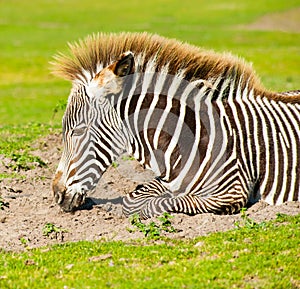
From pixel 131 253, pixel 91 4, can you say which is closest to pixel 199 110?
pixel 131 253

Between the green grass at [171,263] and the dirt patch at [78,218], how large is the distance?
0.36 meters

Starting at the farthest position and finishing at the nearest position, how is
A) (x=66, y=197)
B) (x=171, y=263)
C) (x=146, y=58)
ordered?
(x=146, y=58)
(x=66, y=197)
(x=171, y=263)

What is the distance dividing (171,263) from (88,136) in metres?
2.53

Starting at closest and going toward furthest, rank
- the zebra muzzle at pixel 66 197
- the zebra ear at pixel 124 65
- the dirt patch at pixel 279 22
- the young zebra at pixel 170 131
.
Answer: the zebra ear at pixel 124 65, the zebra muzzle at pixel 66 197, the young zebra at pixel 170 131, the dirt patch at pixel 279 22

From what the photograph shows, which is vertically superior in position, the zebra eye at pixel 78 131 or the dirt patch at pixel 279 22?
the dirt patch at pixel 279 22

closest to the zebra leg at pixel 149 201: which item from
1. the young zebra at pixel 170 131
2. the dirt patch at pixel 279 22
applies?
the young zebra at pixel 170 131

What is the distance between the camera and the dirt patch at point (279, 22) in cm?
5531

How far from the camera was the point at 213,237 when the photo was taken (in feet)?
25.3

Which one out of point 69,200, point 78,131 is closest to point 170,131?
point 78,131

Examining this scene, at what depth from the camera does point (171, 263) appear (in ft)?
22.9

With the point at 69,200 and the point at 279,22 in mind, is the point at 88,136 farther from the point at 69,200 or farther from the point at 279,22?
the point at 279,22

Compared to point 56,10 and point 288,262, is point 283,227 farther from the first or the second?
point 56,10

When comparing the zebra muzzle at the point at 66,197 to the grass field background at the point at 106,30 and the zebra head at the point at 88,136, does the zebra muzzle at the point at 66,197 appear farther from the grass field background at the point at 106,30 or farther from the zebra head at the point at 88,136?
the grass field background at the point at 106,30

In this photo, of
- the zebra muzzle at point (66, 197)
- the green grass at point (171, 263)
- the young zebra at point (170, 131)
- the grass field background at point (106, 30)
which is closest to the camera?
the green grass at point (171, 263)
